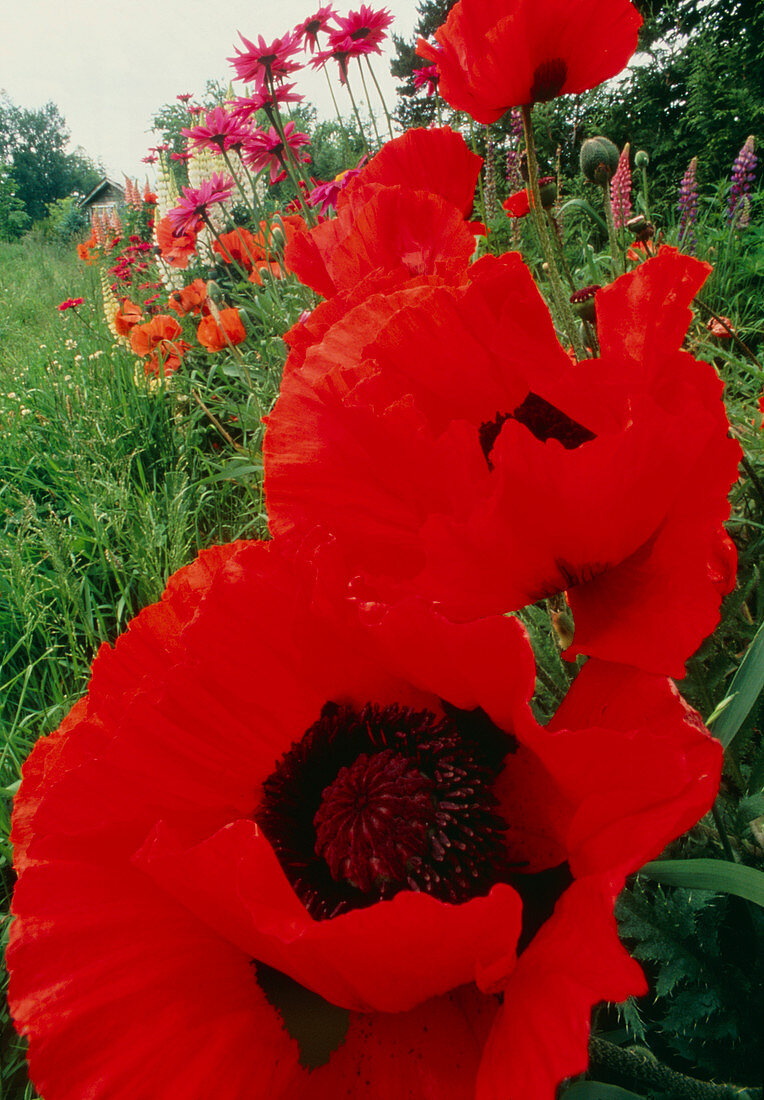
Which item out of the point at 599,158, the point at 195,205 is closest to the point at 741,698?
the point at 599,158

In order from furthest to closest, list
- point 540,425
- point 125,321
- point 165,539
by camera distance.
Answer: point 125,321 → point 165,539 → point 540,425

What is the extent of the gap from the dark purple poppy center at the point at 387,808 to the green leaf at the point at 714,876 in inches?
4.3

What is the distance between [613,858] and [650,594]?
12 centimetres

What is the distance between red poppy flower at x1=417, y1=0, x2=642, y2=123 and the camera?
23.4 inches

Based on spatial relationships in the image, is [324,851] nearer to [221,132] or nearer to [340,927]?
[340,927]

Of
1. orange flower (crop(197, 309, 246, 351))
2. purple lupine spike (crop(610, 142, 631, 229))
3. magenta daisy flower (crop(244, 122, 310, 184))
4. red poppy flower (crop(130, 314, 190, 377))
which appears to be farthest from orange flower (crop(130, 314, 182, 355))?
purple lupine spike (crop(610, 142, 631, 229))

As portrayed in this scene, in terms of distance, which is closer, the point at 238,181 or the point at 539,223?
the point at 539,223

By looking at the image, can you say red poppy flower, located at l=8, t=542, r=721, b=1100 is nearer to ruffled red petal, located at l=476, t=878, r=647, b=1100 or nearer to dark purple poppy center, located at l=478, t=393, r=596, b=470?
ruffled red petal, located at l=476, t=878, r=647, b=1100

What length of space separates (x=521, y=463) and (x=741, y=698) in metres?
0.25

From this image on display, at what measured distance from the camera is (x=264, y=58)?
1995mm

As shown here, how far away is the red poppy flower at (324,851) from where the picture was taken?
0.25 meters

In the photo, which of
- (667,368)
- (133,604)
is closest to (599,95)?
(133,604)

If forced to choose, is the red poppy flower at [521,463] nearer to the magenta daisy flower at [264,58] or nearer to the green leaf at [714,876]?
the green leaf at [714,876]

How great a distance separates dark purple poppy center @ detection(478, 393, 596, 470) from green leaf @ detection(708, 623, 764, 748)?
0.58ft
